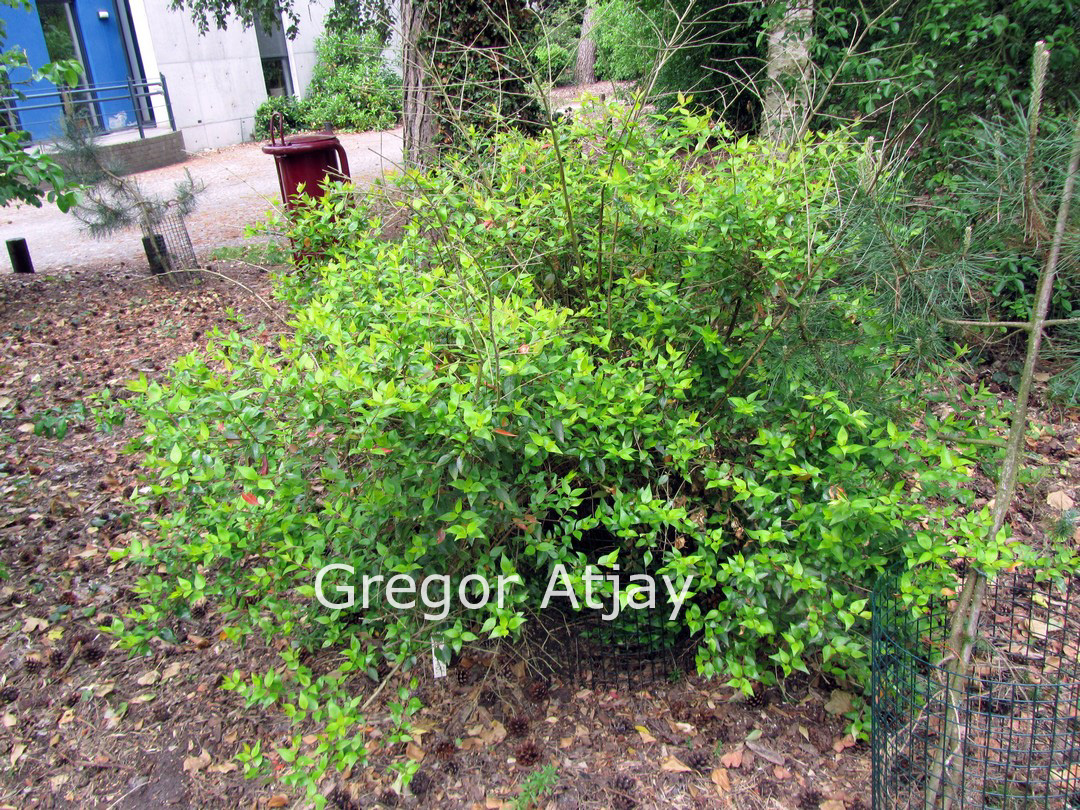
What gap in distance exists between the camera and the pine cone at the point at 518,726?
8.43 ft

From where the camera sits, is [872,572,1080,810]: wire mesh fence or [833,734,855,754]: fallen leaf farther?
[833,734,855,754]: fallen leaf

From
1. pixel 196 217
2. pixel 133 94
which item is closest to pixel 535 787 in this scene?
pixel 196 217

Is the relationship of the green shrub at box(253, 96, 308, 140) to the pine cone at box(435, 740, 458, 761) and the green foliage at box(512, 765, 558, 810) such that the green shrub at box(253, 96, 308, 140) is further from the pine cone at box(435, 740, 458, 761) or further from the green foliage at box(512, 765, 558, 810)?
the green foliage at box(512, 765, 558, 810)

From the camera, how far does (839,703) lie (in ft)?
8.66

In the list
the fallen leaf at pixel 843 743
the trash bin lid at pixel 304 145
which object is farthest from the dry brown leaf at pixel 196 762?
the trash bin lid at pixel 304 145

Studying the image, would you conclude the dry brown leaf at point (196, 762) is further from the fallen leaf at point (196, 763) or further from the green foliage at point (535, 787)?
the green foliage at point (535, 787)

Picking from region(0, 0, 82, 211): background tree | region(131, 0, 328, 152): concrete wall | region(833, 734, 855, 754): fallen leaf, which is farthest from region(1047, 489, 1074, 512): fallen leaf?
region(131, 0, 328, 152): concrete wall

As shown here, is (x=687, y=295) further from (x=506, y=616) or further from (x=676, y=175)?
(x=506, y=616)

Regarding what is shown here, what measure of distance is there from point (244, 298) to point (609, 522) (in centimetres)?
537

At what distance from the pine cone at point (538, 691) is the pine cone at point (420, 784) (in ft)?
1.42

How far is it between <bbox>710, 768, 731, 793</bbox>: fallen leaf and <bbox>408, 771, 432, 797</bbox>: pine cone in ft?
2.89

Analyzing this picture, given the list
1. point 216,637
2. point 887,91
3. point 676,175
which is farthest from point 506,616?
point 887,91

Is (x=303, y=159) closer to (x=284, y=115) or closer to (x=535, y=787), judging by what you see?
(x=535, y=787)

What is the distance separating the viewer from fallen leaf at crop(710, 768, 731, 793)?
7.79 feet
